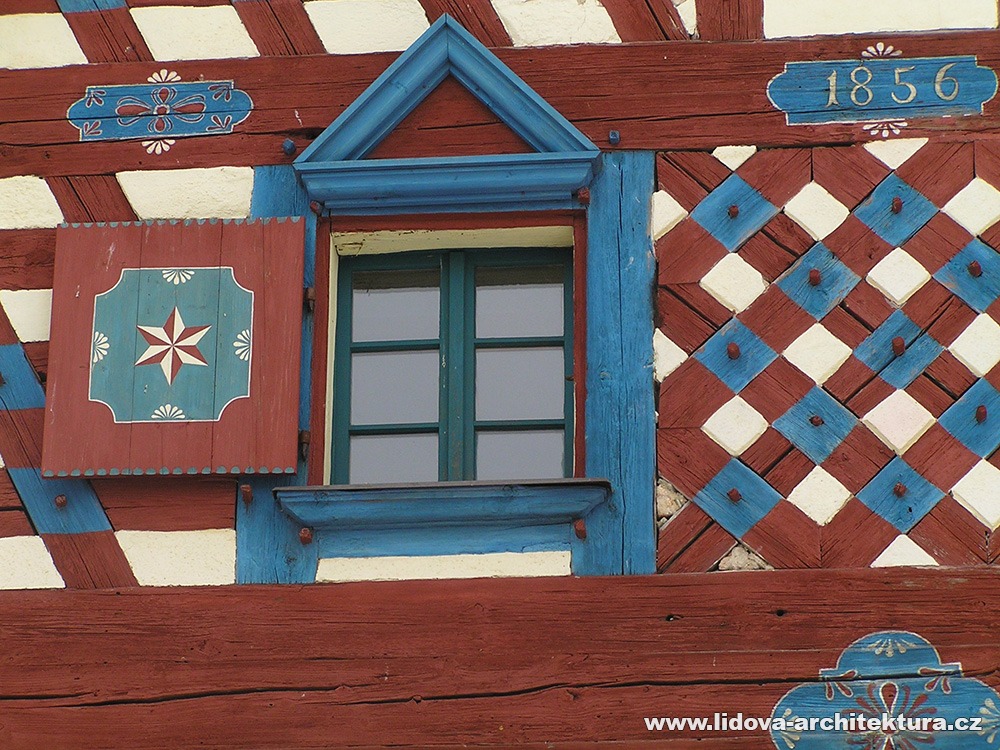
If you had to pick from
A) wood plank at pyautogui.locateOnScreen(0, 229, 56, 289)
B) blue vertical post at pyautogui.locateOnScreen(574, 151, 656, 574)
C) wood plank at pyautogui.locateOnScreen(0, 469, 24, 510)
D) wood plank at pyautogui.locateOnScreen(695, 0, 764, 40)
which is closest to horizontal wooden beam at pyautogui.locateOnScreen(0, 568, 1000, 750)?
blue vertical post at pyautogui.locateOnScreen(574, 151, 656, 574)

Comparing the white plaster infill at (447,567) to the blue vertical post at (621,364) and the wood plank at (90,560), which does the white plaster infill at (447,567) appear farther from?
the wood plank at (90,560)

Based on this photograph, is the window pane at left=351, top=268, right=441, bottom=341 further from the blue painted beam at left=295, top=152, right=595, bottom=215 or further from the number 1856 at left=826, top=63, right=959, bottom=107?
the number 1856 at left=826, top=63, right=959, bottom=107

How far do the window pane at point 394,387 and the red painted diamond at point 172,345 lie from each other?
50 cm

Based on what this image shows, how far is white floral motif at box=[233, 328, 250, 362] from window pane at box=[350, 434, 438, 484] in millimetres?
428

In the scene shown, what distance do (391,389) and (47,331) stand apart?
1.04m

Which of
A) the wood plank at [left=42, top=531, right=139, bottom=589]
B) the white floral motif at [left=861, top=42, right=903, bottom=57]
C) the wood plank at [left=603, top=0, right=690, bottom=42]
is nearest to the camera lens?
the wood plank at [left=42, top=531, right=139, bottom=589]

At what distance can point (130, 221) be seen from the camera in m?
5.98

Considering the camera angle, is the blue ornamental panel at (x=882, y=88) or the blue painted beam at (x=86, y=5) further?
the blue painted beam at (x=86, y=5)

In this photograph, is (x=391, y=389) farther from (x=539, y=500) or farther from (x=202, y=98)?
(x=202, y=98)

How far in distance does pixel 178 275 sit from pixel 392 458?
83 centimetres

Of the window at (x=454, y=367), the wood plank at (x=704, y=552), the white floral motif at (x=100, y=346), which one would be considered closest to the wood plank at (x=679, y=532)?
the wood plank at (x=704, y=552)

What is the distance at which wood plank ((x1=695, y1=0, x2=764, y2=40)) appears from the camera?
604 cm

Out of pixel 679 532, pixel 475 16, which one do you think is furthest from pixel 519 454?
pixel 475 16

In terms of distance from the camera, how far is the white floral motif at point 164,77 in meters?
6.14
